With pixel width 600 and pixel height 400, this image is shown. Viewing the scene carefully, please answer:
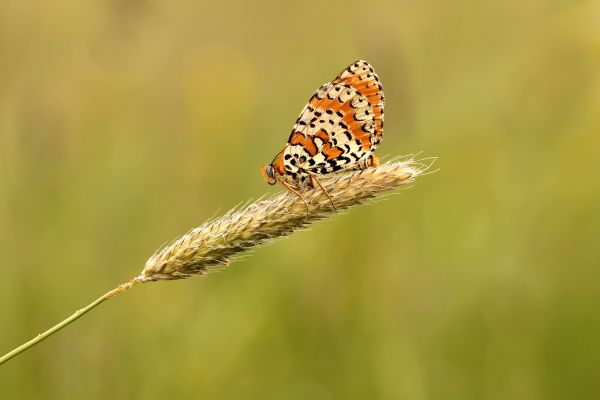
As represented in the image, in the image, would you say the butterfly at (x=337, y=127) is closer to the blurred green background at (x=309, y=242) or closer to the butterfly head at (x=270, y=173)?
the butterfly head at (x=270, y=173)

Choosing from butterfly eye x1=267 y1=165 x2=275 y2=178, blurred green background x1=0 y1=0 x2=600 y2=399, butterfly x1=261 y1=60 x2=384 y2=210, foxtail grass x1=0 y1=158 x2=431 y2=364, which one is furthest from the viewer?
blurred green background x1=0 y1=0 x2=600 y2=399

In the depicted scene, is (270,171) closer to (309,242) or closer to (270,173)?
(270,173)

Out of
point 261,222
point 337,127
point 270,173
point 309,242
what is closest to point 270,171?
point 270,173

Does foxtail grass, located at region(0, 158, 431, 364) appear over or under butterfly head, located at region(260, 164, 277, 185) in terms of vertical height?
under

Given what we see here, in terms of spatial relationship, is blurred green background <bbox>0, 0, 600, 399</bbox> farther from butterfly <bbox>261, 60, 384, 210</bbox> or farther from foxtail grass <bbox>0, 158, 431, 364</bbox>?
foxtail grass <bbox>0, 158, 431, 364</bbox>

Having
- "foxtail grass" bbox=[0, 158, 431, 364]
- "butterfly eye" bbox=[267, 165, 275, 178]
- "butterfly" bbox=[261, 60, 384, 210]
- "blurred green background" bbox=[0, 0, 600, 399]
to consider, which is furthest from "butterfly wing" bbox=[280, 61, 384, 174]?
"blurred green background" bbox=[0, 0, 600, 399]

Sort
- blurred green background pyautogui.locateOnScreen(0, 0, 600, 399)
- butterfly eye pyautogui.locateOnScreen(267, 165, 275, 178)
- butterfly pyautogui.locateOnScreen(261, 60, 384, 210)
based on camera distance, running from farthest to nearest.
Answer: blurred green background pyautogui.locateOnScreen(0, 0, 600, 399), butterfly eye pyautogui.locateOnScreen(267, 165, 275, 178), butterfly pyautogui.locateOnScreen(261, 60, 384, 210)

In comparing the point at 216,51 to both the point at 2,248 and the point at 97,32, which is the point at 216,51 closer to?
the point at 97,32

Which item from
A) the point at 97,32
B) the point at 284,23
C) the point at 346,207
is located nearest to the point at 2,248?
the point at 97,32
